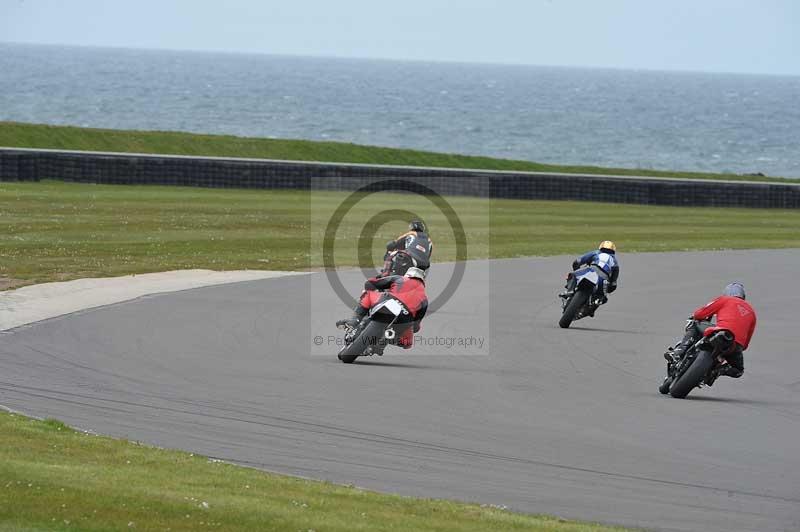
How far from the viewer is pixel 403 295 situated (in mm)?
16297

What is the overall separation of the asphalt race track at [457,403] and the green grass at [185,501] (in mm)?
571

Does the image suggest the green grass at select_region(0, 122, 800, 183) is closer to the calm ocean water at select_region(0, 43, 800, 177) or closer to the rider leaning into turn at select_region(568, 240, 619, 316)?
the rider leaning into turn at select_region(568, 240, 619, 316)

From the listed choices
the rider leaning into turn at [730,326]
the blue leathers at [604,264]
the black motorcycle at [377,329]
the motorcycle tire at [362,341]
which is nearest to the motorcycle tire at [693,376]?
the rider leaning into turn at [730,326]

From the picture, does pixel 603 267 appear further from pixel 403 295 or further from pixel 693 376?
pixel 693 376

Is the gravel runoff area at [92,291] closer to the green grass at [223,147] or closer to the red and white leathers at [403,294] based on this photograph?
the red and white leathers at [403,294]


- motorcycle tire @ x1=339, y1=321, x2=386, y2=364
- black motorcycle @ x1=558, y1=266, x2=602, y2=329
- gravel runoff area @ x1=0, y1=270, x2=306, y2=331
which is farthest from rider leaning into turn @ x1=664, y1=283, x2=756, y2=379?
gravel runoff area @ x1=0, y1=270, x2=306, y2=331

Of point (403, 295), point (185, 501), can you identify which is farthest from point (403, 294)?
point (185, 501)

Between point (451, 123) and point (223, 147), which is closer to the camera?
point (223, 147)

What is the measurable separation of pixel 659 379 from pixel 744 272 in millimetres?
11467

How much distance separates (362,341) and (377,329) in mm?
237

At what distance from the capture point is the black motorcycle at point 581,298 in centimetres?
1958

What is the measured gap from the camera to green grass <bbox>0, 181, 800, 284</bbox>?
996 inches

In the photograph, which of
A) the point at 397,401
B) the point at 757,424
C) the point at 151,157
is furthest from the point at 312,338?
the point at 151,157

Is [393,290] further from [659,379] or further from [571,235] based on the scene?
[571,235]
